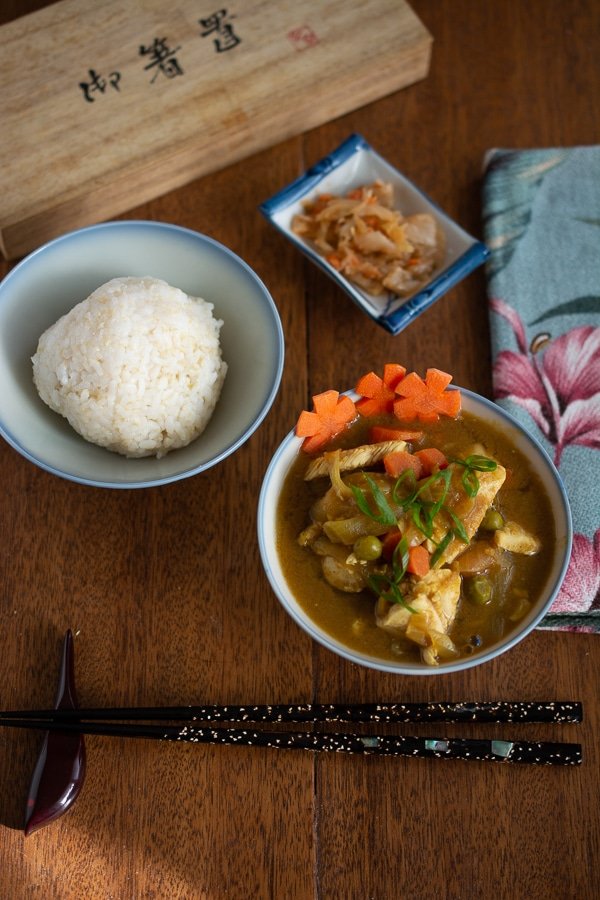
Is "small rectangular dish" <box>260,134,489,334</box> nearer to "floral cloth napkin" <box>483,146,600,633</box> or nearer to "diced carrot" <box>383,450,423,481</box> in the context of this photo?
"floral cloth napkin" <box>483,146,600,633</box>

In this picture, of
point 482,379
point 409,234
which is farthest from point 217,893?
point 409,234

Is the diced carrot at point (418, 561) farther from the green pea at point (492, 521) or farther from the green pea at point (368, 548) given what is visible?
the green pea at point (492, 521)

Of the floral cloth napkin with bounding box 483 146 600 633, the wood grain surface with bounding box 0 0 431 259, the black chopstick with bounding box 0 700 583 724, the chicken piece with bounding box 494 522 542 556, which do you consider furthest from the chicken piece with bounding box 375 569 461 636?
the wood grain surface with bounding box 0 0 431 259

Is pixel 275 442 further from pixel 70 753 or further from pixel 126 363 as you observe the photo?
pixel 70 753

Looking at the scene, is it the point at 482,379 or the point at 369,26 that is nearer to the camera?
the point at 482,379

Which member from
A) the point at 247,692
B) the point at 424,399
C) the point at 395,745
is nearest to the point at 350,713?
the point at 395,745
